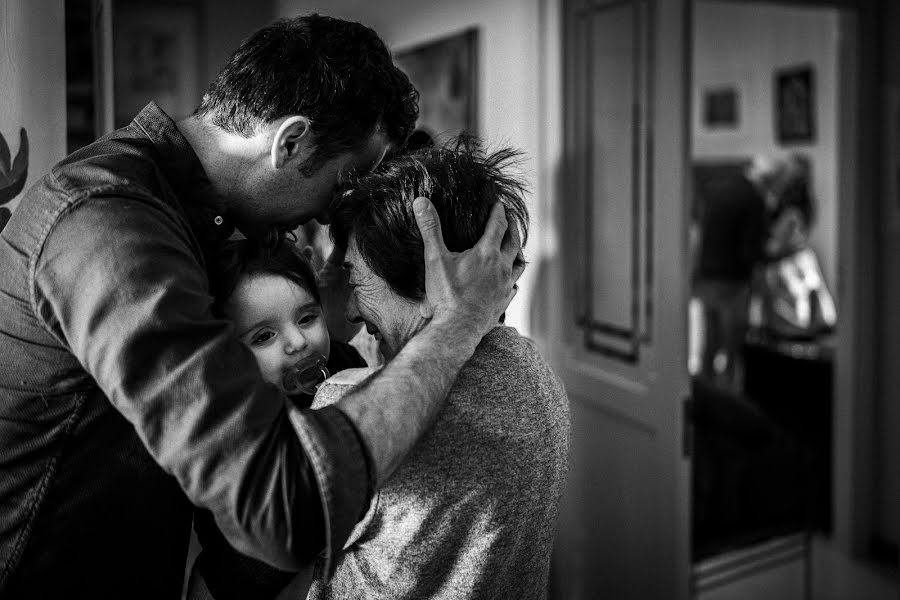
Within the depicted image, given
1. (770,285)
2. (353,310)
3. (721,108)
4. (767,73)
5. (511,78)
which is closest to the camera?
(353,310)

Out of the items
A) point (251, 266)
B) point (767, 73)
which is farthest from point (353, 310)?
point (767, 73)

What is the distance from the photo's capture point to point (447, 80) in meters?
4.19

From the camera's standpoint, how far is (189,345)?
0.95 meters

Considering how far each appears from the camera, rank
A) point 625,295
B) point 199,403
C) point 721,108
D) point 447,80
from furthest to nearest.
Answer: point 721,108
point 447,80
point 625,295
point 199,403

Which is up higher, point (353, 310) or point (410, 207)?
point (410, 207)

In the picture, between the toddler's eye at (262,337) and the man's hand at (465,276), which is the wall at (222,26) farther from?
the man's hand at (465,276)

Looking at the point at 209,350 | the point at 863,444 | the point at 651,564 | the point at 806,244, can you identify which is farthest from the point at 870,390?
the point at 209,350

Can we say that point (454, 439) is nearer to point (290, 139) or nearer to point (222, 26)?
point (290, 139)

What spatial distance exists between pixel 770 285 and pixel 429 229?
17.3 ft

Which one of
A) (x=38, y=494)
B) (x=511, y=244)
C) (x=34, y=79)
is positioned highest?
(x=34, y=79)

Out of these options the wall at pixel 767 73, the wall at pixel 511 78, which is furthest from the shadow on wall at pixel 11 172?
the wall at pixel 767 73

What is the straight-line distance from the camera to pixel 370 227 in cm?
124

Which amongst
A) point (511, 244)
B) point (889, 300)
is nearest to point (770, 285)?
point (889, 300)

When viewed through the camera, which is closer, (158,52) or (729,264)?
(729,264)
